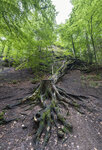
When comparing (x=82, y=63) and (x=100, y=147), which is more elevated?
(x=82, y=63)

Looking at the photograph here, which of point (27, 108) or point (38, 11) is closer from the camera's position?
point (27, 108)

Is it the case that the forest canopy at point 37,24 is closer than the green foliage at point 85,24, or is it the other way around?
the forest canopy at point 37,24

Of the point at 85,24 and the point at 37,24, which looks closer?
the point at 37,24

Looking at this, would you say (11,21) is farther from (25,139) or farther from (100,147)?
(100,147)

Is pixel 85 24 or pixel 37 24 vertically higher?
pixel 85 24

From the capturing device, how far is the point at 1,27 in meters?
4.90

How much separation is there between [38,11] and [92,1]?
532cm

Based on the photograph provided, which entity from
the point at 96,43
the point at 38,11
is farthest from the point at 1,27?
the point at 96,43

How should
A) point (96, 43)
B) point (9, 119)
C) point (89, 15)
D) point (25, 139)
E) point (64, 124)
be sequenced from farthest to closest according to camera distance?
point (96, 43)
point (89, 15)
point (9, 119)
point (64, 124)
point (25, 139)

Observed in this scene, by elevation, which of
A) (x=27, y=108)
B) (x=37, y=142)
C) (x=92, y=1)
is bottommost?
(x=37, y=142)

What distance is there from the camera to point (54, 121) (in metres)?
2.87

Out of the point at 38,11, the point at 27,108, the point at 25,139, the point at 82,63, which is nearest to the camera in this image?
the point at 25,139

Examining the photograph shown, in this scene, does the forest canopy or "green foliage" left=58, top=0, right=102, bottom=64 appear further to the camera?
"green foliage" left=58, top=0, right=102, bottom=64

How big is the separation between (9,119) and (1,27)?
5.21 meters
